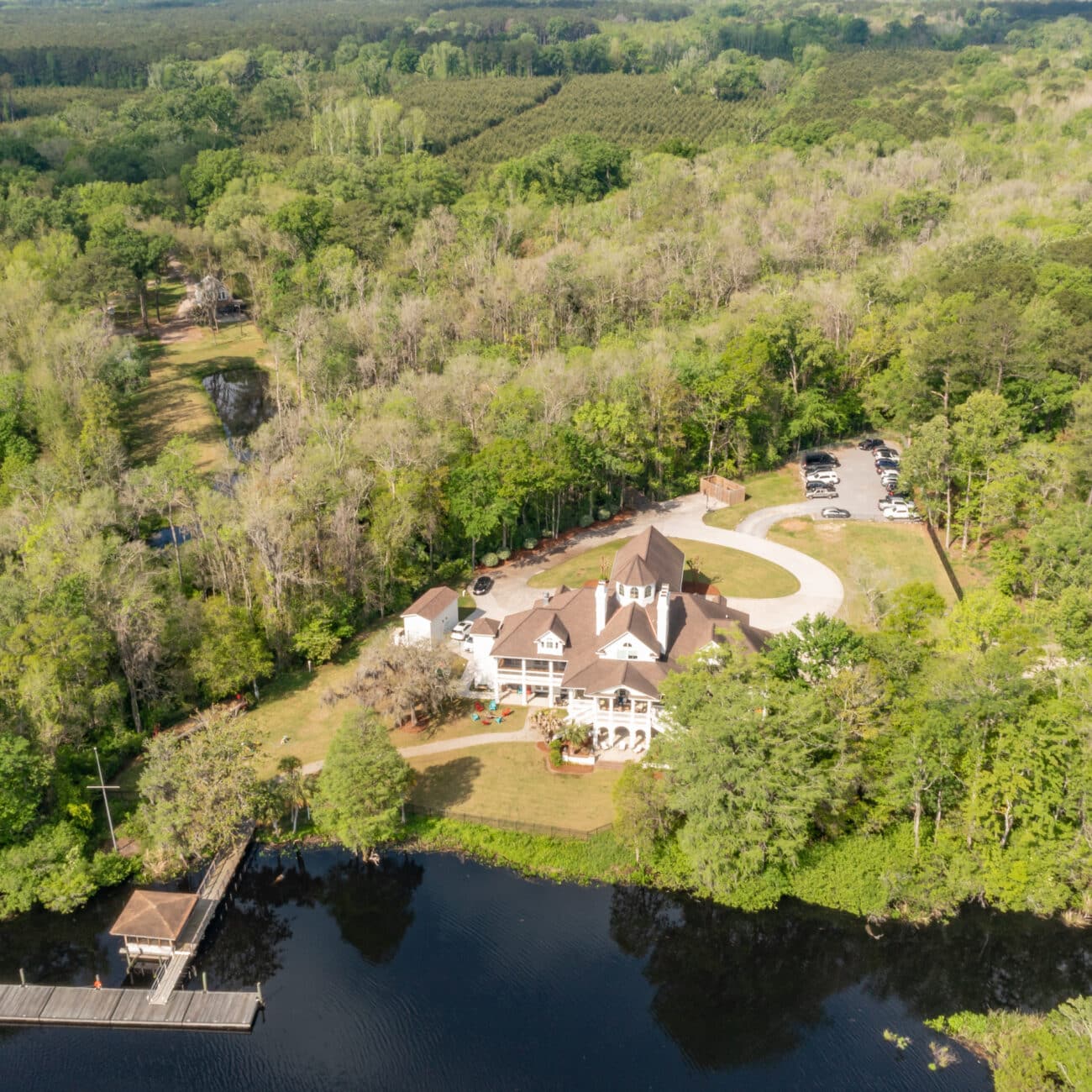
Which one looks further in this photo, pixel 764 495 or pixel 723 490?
pixel 764 495

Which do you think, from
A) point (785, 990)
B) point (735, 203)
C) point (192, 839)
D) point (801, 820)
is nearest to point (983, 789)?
point (801, 820)

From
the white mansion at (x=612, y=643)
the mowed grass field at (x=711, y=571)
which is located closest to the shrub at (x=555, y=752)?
the white mansion at (x=612, y=643)

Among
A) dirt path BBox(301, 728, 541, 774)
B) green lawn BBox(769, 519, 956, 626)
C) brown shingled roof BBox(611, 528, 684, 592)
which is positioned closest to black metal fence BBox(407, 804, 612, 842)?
dirt path BBox(301, 728, 541, 774)

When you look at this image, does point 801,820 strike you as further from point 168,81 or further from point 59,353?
point 168,81

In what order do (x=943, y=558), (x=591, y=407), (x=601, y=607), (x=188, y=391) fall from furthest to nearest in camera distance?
(x=188, y=391), (x=591, y=407), (x=943, y=558), (x=601, y=607)

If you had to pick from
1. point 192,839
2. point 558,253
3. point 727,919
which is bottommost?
point 727,919

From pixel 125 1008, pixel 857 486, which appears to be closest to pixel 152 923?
pixel 125 1008

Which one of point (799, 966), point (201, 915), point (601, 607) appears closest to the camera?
point (799, 966)

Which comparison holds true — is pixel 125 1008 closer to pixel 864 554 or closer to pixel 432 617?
pixel 432 617
